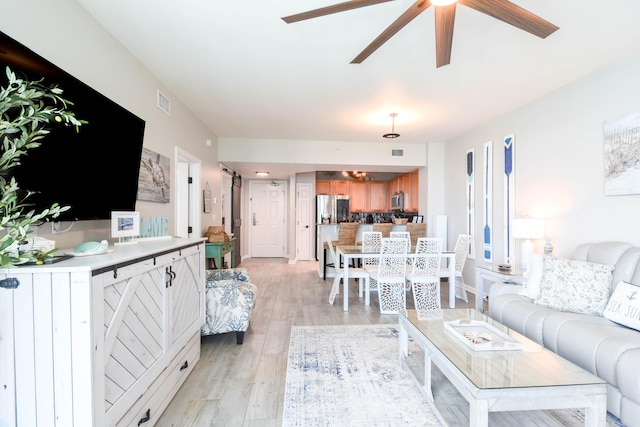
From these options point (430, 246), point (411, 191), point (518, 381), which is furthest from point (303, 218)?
point (518, 381)

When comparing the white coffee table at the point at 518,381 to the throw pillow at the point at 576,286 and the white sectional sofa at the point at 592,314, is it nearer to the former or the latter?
the white sectional sofa at the point at 592,314

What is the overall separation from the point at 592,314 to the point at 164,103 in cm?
416

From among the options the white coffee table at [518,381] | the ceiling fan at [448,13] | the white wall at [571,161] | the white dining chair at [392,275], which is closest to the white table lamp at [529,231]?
the white wall at [571,161]

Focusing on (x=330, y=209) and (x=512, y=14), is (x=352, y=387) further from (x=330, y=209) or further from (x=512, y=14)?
(x=330, y=209)

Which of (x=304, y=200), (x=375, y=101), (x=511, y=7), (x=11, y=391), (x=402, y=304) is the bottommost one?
(x=402, y=304)

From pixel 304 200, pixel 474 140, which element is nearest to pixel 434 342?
pixel 474 140

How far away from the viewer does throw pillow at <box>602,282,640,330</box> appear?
200 centimetres

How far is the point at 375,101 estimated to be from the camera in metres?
3.62

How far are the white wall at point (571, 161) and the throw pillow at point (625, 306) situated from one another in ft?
2.02

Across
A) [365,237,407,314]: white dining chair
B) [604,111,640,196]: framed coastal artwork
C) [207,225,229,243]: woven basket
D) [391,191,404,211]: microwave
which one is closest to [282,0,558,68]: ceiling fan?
[604,111,640,196]: framed coastal artwork

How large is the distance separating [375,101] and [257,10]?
190 cm

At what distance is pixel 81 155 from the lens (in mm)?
1679

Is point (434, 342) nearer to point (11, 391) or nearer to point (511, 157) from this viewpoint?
point (11, 391)

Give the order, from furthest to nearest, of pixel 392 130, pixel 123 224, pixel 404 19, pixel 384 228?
pixel 384 228
pixel 392 130
pixel 123 224
pixel 404 19
